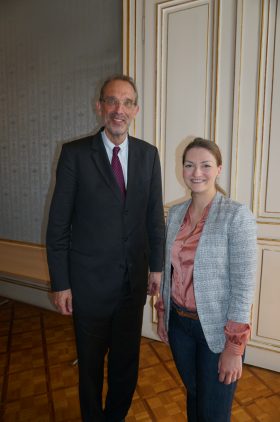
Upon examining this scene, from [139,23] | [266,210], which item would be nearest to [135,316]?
[266,210]

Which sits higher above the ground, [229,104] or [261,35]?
[261,35]

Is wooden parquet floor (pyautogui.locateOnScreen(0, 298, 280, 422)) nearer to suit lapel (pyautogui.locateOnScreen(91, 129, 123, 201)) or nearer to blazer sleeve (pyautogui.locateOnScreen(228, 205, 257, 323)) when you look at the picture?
blazer sleeve (pyautogui.locateOnScreen(228, 205, 257, 323))

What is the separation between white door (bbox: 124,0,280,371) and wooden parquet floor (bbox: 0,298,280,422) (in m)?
0.37

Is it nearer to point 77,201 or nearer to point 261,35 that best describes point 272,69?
point 261,35

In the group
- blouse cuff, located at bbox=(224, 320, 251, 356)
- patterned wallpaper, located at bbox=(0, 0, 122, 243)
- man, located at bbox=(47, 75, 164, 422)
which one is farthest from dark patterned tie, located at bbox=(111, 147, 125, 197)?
patterned wallpaper, located at bbox=(0, 0, 122, 243)

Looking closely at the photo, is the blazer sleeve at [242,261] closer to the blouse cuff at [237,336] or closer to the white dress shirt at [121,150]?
the blouse cuff at [237,336]

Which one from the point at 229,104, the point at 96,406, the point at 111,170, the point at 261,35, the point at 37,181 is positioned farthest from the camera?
the point at 37,181

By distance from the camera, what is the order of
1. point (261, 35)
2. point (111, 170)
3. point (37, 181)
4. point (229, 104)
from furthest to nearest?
point (37, 181) → point (229, 104) → point (261, 35) → point (111, 170)

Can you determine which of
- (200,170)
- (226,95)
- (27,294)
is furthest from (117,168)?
(27,294)

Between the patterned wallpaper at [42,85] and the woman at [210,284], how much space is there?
78.7 inches

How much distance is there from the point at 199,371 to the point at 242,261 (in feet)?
1.45

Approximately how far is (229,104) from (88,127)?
1299 mm

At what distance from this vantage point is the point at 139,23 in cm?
256

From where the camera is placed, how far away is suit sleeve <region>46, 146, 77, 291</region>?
149 centimetres
